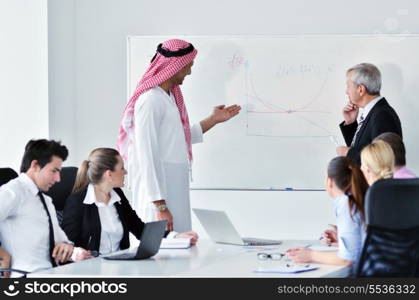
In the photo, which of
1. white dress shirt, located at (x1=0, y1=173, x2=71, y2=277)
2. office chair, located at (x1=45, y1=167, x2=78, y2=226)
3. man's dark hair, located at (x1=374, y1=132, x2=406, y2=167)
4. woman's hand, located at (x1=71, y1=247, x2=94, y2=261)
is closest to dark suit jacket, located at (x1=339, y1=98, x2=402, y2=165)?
man's dark hair, located at (x1=374, y1=132, x2=406, y2=167)

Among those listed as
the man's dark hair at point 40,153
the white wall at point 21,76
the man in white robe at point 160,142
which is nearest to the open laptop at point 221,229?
the man in white robe at point 160,142

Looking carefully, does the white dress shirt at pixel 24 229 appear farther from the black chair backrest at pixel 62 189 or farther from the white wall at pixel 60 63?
the white wall at pixel 60 63

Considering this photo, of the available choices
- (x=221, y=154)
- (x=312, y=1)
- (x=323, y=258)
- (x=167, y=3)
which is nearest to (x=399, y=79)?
(x=312, y=1)

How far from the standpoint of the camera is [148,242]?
10.7ft

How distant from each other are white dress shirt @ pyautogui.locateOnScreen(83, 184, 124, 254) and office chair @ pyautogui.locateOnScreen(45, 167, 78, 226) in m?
0.32

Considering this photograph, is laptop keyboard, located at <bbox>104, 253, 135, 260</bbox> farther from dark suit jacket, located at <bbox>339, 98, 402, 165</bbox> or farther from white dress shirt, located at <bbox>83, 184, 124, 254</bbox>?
dark suit jacket, located at <bbox>339, 98, 402, 165</bbox>

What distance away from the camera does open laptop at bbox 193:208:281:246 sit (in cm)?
371

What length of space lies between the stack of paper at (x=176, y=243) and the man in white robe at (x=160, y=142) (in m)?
0.45

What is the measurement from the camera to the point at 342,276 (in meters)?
2.97

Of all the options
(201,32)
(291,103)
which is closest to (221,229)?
(291,103)

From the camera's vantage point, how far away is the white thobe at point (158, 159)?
4227 millimetres

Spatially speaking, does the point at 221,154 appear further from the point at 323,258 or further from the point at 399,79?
the point at 323,258

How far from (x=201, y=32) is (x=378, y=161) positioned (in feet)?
9.18

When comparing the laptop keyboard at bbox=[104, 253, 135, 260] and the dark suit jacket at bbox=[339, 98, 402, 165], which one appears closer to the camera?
the laptop keyboard at bbox=[104, 253, 135, 260]
